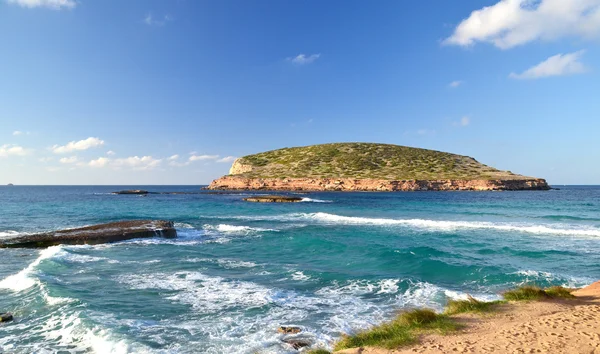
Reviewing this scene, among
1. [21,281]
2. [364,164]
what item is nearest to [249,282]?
[21,281]

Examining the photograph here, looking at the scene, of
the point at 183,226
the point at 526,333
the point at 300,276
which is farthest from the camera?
the point at 183,226

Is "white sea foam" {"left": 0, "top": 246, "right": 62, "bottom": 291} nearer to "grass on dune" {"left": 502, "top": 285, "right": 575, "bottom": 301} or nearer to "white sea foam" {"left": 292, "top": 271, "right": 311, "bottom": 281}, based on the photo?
"white sea foam" {"left": 292, "top": 271, "right": 311, "bottom": 281}

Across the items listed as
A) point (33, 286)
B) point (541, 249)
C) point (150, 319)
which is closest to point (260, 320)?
point (150, 319)

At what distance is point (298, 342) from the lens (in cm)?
922

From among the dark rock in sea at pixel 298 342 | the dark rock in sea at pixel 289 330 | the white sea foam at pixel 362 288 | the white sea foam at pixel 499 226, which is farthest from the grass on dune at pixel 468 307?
the white sea foam at pixel 499 226

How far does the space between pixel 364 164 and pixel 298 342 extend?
127566 mm

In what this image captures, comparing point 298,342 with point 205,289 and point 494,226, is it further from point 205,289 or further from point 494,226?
point 494,226

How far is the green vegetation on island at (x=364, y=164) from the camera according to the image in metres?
120

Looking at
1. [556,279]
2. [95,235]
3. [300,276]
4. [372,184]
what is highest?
[372,184]

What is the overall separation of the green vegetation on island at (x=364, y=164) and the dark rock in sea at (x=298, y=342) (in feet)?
342

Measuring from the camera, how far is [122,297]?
12.9 metres

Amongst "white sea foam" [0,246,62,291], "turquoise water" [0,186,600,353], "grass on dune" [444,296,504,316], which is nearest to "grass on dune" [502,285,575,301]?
"grass on dune" [444,296,504,316]

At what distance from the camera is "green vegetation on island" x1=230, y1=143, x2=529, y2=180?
120312 mm

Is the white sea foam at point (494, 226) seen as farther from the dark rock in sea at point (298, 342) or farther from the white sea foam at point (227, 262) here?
the dark rock in sea at point (298, 342)
